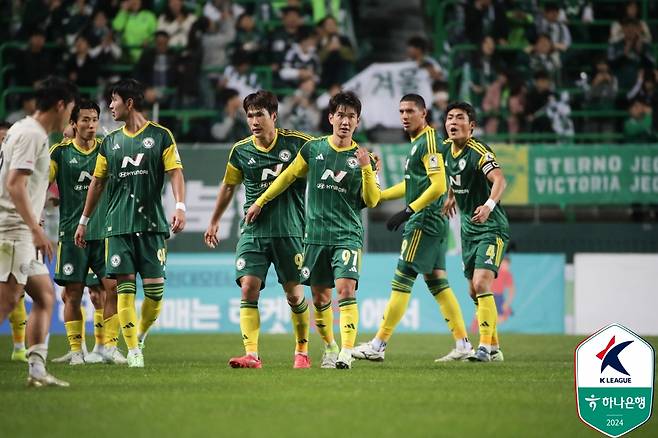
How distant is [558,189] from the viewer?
18828 mm

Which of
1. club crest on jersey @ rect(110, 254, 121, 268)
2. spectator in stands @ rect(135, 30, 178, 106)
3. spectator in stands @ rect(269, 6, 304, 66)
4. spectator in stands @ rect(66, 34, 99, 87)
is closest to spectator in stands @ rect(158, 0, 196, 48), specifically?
spectator in stands @ rect(135, 30, 178, 106)

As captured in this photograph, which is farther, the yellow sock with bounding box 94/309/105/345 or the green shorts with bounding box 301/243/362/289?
the yellow sock with bounding box 94/309/105/345

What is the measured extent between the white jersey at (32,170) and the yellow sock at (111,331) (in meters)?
3.29

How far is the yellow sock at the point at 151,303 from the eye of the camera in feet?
37.2

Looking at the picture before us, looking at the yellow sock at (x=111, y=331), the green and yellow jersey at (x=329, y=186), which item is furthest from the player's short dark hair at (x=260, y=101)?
the yellow sock at (x=111, y=331)

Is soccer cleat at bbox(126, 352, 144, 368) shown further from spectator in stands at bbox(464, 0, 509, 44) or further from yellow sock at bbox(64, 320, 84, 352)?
spectator in stands at bbox(464, 0, 509, 44)

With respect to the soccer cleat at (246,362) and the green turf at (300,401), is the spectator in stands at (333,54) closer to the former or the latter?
the green turf at (300,401)

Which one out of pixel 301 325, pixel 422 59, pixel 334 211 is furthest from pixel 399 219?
pixel 422 59

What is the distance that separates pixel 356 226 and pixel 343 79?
1089 cm

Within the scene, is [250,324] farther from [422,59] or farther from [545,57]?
[545,57]

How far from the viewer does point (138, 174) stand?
37.0 feet

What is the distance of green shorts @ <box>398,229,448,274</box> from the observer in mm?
12375

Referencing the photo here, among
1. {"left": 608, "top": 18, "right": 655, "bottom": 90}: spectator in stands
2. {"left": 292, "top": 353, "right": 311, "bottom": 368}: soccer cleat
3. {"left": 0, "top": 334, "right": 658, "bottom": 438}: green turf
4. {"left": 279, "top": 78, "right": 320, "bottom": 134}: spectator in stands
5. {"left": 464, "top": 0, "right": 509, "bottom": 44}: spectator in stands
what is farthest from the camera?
{"left": 464, "top": 0, "right": 509, "bottom": 44}: spectator in stands

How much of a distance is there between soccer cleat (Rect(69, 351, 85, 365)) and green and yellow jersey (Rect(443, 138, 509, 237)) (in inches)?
163
